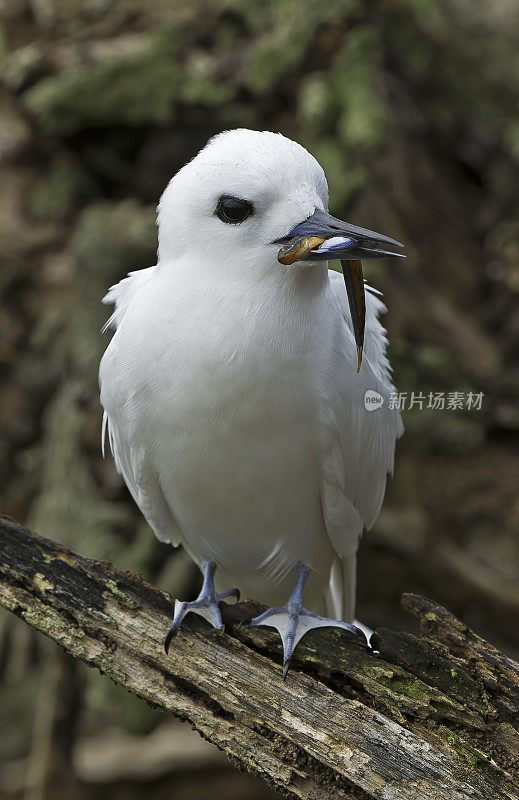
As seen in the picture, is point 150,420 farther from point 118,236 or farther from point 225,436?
point 118,236

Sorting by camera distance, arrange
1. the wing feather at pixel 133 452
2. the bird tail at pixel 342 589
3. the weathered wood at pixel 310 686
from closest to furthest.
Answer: the weathered wood at pixel 310 686
the wing feather at pixel 133 452
the bird tail at pixel 342 589

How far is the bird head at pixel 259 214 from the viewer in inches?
134

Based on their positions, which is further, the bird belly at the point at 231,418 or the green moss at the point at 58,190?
the green moss at the point at 58,190

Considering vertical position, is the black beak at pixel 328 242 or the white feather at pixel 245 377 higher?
the black beak at pixel 328 242

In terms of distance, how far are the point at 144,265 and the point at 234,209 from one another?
3.76 meters

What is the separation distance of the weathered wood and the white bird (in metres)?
0.15

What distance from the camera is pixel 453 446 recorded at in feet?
25.6

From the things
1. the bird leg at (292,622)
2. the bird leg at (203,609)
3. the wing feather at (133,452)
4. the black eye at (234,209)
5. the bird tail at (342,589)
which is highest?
the black eye at (234,209)

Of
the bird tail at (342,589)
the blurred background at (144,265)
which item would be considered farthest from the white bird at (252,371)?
the blurred background at (144,265)

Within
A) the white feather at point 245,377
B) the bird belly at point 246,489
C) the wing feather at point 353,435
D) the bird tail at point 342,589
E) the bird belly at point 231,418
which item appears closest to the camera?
the white feather at point 245,377

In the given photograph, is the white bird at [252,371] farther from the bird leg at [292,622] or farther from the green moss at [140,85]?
the green moss at [140,85]

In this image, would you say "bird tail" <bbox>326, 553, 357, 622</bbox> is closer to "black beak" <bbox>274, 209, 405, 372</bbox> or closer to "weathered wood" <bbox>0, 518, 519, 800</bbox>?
"weathered wood" <bbox>0, 518, 519, 800</bbox>

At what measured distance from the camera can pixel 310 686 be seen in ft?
12.3

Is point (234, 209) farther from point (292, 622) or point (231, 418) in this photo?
point (292, 622)
